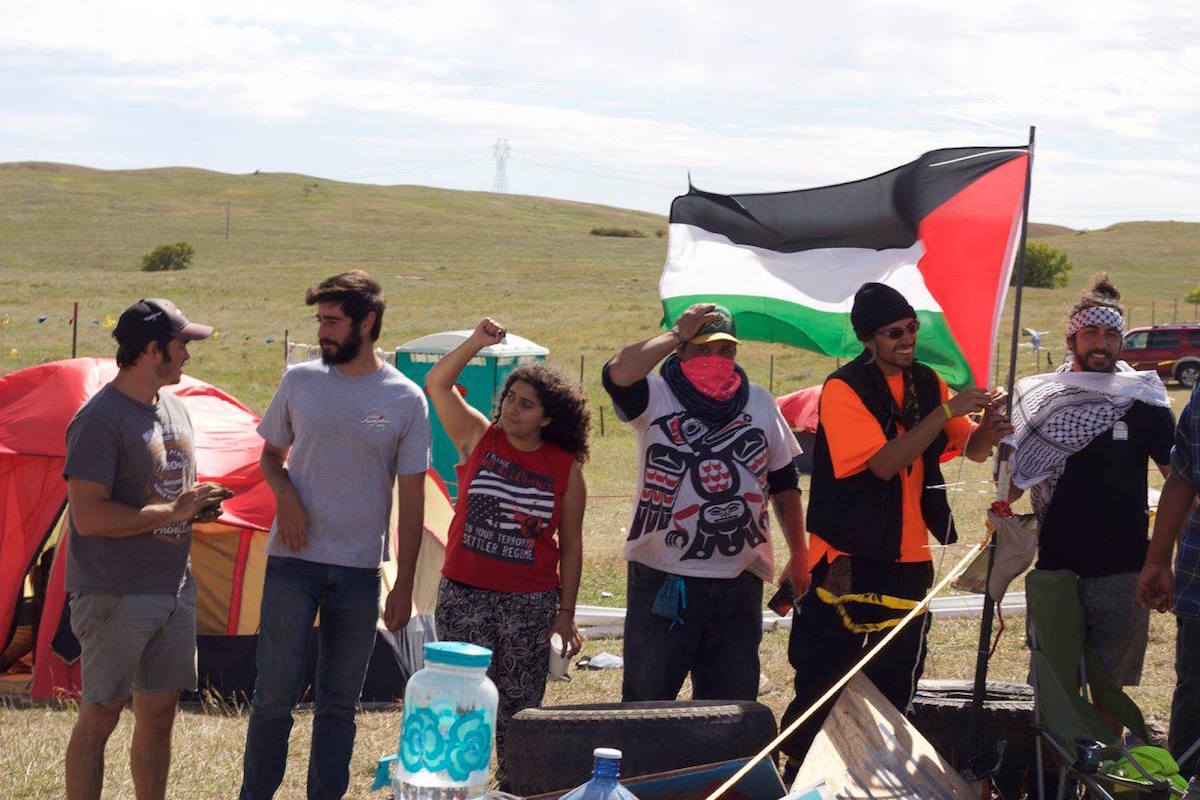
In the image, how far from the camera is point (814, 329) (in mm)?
5211

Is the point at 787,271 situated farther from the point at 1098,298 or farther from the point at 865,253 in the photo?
the point at 1098,298

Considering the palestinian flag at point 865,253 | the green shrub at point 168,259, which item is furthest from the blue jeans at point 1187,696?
the green shrub at point 168,259

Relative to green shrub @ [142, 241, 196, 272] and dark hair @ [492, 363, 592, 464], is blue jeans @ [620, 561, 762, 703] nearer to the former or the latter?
dark hair @ [492, 363, 592, 464]

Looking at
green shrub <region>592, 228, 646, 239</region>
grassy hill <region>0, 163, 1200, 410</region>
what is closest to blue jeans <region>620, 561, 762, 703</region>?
grassy hill <region>0, 163, 1200, 410</region>

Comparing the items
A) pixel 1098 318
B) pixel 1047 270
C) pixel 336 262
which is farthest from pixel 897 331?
pixel 336 262

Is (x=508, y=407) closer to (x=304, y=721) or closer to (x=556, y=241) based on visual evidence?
(x=304, y=721)

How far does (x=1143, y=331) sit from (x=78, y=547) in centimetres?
2841

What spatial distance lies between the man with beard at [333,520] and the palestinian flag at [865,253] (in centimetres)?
130

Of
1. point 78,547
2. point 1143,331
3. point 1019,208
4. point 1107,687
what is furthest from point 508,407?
point 1143,331

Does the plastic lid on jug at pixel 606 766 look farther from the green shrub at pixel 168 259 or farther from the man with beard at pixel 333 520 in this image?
the green shrub at pixel 168 259

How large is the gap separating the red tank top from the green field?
4.22ft

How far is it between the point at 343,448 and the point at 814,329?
6.02 feet

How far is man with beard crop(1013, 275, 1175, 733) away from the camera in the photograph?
4938 mm

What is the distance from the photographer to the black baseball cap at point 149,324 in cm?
434
